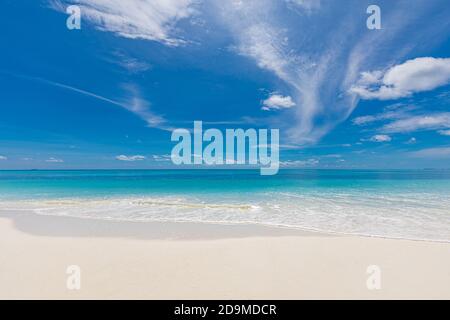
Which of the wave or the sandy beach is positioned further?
the wave

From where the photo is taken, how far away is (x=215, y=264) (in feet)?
18.0

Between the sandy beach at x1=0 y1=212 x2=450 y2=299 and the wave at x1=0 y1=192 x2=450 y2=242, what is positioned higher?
the wave at x1=0 y1=192 x2=450 y2=242

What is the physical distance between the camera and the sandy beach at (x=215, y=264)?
4.41m

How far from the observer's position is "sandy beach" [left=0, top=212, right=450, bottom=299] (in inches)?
174

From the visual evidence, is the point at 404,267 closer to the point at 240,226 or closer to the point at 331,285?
the point at 331,285

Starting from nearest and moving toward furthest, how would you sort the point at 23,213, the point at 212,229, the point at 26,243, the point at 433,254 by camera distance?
the point at 433,254
the point at 26,243
the point at 212,229
the point at 23,213

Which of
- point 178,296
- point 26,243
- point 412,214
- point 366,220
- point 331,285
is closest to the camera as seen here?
point 178,296

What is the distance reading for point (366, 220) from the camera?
9875 millimetres

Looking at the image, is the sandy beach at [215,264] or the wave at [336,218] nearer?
the sandy beach at [215,264]

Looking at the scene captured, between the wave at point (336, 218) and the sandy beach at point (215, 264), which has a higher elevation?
the wave at point (336, 218)

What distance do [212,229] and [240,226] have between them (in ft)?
3.93

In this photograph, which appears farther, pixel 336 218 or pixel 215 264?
pixel 336 218

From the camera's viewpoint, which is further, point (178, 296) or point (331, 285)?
point (331, 285)
